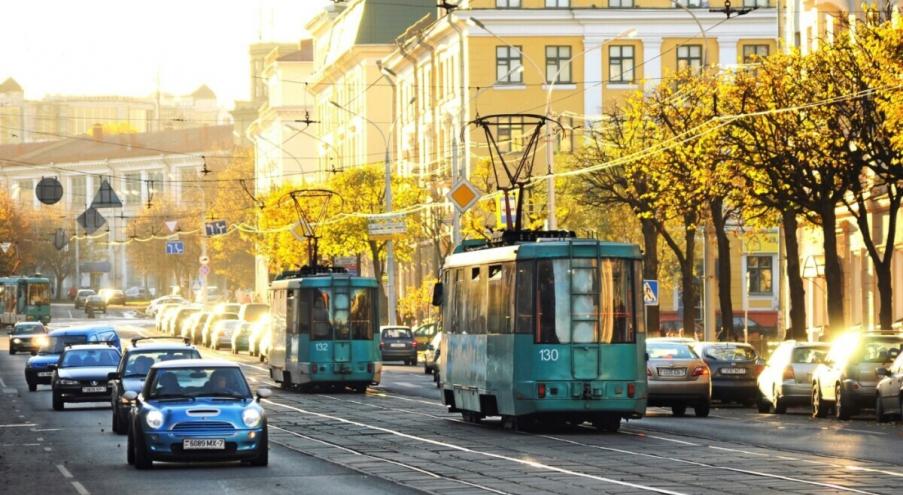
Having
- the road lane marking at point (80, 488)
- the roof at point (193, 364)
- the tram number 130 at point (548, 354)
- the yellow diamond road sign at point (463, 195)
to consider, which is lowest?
the road lane marking at point (80, 488)

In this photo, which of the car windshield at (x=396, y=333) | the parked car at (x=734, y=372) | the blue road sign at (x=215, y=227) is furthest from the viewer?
the blue road sign at (x=215, y=227)

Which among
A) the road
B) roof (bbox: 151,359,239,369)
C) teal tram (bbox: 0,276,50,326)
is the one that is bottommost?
the road

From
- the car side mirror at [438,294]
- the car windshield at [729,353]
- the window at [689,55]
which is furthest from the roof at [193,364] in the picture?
the window at [689,55]

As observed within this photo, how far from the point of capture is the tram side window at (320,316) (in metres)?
48.2

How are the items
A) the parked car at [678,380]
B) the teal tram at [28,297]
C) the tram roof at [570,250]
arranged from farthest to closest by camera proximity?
the teal tram at [28,297], the parked car at [678,380], the tram roof at [570,250]

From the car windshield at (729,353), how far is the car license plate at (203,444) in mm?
20260

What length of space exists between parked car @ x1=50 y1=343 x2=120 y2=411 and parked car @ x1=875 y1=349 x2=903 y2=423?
52.1 ft

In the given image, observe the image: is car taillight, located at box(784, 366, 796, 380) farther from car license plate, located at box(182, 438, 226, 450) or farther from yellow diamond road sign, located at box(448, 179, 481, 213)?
yellow diamond road sign, located at box(448, 179, 481, 213)

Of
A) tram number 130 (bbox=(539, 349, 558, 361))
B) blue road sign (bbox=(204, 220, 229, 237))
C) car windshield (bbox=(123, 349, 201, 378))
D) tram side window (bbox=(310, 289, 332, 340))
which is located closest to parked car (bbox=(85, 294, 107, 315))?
blue road sign (bbox=(204, 220, 229, 237))

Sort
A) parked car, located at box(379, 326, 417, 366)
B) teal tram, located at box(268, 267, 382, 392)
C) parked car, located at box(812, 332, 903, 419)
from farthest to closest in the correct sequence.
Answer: parked car, located at box(379, 326, 417, 366) < teal tram, located at box(268, 267, 382, 392) < parked car, located at box(812, 332, 903, 419)

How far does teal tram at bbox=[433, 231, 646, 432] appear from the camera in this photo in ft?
98.9

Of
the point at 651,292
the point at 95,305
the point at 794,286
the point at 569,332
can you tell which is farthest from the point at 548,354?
the point at 95,305

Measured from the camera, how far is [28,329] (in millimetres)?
87375

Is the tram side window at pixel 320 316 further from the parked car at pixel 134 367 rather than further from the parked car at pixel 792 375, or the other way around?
the parked car at pixel 134 367
